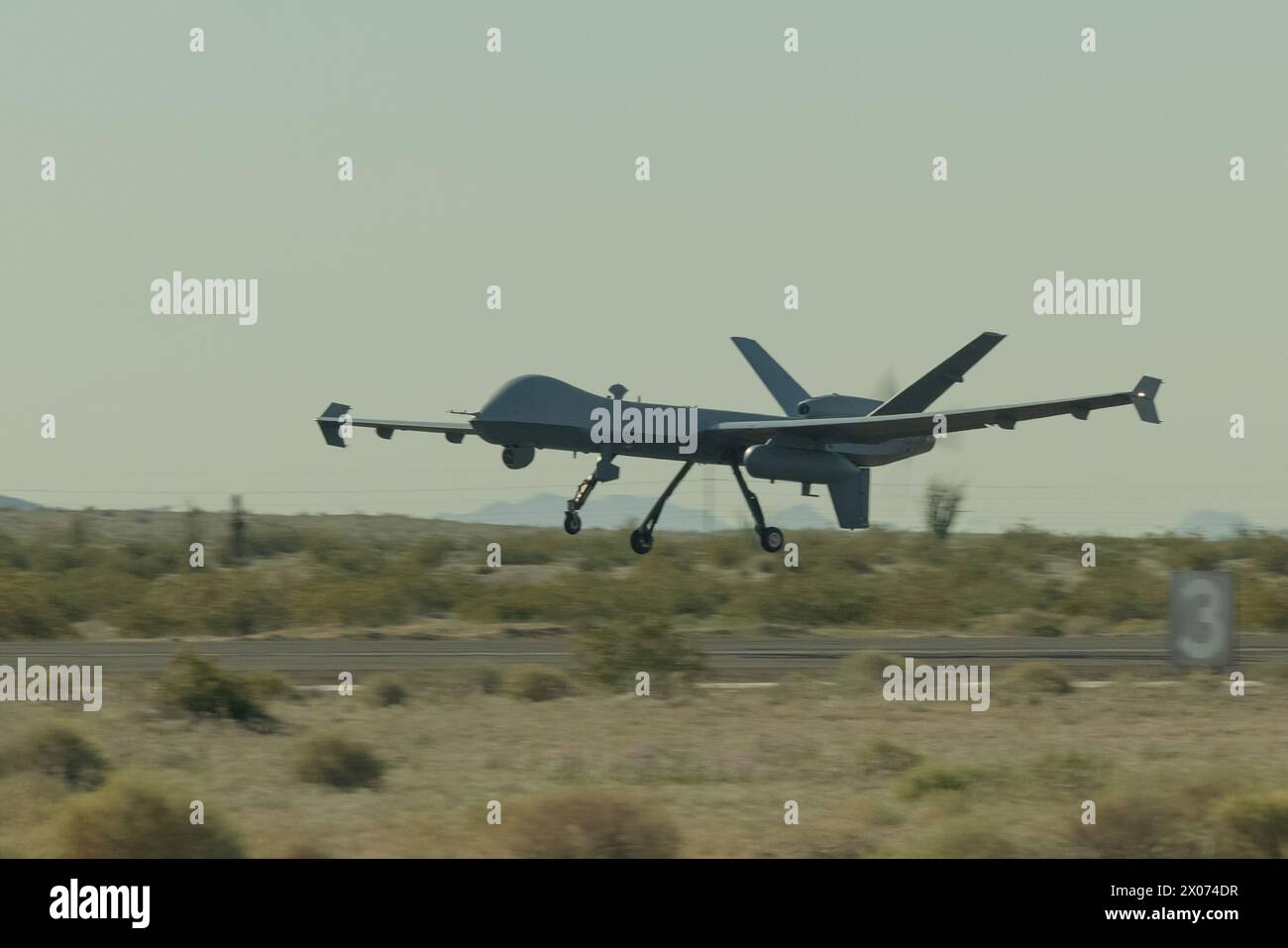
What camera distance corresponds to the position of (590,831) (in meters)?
14.5

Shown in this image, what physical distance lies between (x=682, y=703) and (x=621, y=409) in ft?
29.6

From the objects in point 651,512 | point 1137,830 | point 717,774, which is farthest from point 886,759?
point 651,512

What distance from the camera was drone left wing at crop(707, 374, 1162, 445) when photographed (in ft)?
98.3

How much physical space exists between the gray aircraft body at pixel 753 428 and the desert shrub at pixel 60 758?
13624 mm

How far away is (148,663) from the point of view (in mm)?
30984

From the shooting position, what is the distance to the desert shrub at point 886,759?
1962cm

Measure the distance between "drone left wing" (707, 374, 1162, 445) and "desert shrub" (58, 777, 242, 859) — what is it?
19208 millimetres

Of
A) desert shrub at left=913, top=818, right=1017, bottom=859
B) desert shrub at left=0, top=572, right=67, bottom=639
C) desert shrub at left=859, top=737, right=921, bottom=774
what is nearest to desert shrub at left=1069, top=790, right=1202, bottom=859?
desert shrub at left=913, top=818, right=1017, bottom=859

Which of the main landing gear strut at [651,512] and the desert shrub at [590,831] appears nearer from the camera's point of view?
the desert shrub at [590,831]

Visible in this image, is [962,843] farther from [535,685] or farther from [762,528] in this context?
[762,528]

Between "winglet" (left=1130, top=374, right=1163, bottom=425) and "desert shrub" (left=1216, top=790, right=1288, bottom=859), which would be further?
"winglet" (left=1130, top=374, right=1163, bottom=425)

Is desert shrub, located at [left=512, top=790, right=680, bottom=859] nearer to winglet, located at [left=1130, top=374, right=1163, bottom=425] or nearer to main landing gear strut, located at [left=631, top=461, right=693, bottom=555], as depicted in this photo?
winglet, located at [left=1130, top=374, right=1163, bottom=425]

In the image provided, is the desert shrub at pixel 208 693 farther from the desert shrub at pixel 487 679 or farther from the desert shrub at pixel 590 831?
the desert shrub at pixel 590 831

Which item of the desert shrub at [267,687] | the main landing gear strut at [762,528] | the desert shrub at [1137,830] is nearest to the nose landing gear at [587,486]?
the main landing gear strut at [762,528]
